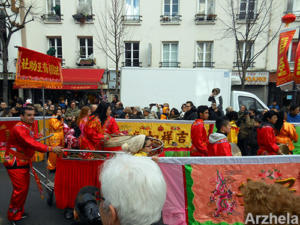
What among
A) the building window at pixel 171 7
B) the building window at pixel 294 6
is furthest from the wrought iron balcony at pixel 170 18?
the building window at pixel 294 6

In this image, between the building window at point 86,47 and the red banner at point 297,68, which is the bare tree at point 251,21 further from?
the building window at point 86,47

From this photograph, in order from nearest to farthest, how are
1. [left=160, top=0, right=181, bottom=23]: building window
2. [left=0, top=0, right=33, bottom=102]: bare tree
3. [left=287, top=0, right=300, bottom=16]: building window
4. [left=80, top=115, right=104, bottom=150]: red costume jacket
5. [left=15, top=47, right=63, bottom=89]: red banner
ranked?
[left=15, top=47, right=63, bottom=89]: red banner → [left=80, top=115, right=104, bottom=150]: red costume jacket → [left=0, top=0, right=33, bottom=102]: bare tree → [left=287, top=0, right=300, bottom=16]: building window → [left=160, top=0, right=181, bottom=23]: building window

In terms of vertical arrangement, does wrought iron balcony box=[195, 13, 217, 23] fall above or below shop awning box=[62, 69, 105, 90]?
above

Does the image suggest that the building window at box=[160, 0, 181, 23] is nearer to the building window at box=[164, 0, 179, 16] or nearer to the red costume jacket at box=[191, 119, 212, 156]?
the building window at box=[164, 0, 179, 16]

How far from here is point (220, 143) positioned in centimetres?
317

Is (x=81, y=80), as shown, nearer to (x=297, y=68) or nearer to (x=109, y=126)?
(x=109, y=126)

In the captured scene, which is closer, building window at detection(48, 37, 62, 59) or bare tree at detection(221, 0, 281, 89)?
bare tree at detection(221, 0, 281, 89)

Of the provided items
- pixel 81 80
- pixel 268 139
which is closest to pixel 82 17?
pixel 81 80

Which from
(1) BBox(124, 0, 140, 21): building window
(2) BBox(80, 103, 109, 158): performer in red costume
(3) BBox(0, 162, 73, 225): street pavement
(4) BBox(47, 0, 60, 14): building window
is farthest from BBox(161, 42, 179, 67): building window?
(3) BBox(0, 162, 73, 225): street pavement

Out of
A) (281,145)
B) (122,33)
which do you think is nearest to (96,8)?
(122,33)

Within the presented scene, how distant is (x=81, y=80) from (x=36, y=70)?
10.9m

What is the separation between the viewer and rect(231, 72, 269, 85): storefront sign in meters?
14.8

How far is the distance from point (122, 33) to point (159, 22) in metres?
2.96

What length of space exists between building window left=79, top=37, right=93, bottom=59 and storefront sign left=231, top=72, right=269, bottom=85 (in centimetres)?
1133
